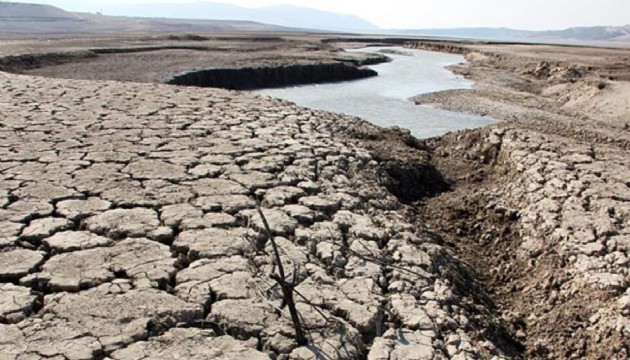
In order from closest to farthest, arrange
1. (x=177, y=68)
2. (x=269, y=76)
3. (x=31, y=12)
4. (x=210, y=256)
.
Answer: (x=210, y=256), (x=177, y=68), (x=269, y=76), (x=31, y=12)

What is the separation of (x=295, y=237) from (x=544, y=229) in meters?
2.33

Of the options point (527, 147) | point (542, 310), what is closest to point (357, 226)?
point (542, 310)

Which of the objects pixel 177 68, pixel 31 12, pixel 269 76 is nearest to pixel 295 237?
pixel 177 68

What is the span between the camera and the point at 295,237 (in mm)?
3715

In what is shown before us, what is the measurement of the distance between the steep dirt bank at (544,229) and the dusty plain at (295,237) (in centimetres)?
2

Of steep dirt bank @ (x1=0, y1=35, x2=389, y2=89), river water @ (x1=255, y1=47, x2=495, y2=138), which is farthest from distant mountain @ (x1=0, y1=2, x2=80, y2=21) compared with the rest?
river water @ (x1=255, y1=47, x2=495, y2=138)

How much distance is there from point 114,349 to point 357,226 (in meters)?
2.04

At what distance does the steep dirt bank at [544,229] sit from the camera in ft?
11.6

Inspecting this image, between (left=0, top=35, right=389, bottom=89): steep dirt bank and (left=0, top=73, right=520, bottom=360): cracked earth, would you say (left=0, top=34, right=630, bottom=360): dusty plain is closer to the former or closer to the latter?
(left=0, top=73, right=520, bottom=360): cracked earth

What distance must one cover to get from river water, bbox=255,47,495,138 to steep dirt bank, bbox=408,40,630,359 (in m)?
2.96

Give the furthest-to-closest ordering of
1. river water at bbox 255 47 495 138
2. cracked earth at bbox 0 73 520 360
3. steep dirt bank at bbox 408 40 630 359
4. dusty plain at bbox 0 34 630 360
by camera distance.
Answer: river water at bbox 255 47 495 138
steep dirt bank at bbox 408 40 630 359
dusty plain at bbox 0 34 630 360
cracked earth at bbox 0 73 520 360

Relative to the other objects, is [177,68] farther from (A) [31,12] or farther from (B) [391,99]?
(A) [31,12]

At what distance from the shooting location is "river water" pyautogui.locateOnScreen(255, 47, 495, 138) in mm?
11184

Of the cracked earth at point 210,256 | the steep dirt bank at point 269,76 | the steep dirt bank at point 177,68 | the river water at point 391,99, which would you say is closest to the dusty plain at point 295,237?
the cracked earth at point 210,256
